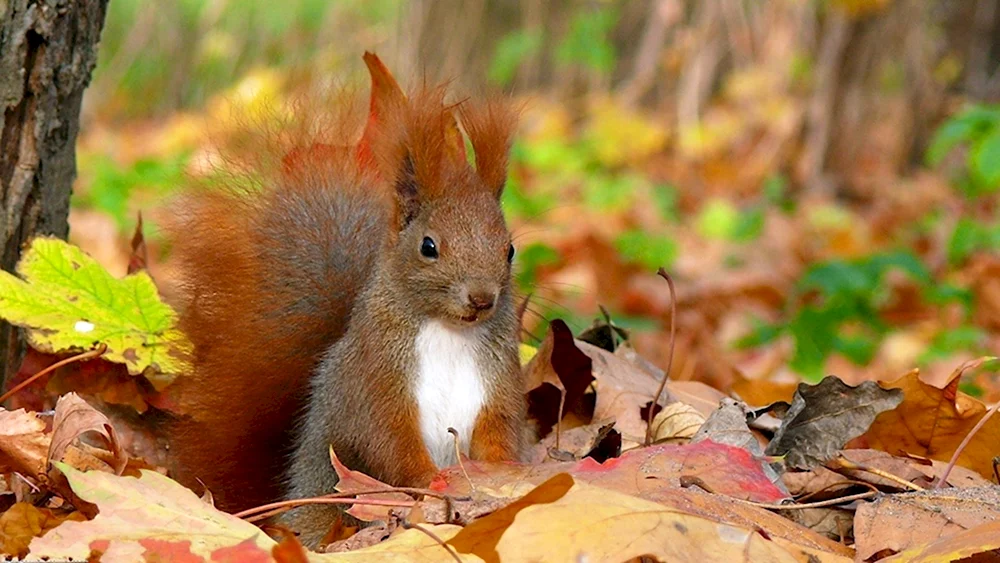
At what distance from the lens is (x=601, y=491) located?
1372 millimetres

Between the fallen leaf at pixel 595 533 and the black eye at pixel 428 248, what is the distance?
0.58 metres

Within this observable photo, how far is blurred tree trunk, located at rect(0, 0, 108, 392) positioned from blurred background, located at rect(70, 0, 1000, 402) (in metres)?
2.74

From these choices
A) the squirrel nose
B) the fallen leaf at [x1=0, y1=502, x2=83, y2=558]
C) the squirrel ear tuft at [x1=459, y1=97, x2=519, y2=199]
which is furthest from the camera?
the squirrel ear tuft at [x1=459, y1=97, x2=519, y2=199]

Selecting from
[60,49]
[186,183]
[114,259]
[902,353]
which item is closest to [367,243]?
[186,183]

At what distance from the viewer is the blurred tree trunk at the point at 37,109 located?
2.08 m

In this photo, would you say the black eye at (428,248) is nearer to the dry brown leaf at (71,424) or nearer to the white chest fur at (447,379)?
the white chest fur at (447,379)

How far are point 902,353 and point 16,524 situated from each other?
358cm

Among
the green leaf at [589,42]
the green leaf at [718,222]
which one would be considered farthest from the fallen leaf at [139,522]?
the green leaf at [589,42]

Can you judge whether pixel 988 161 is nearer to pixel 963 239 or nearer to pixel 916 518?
pixel 963 239

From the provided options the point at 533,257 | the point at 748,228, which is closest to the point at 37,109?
the point at 533,257

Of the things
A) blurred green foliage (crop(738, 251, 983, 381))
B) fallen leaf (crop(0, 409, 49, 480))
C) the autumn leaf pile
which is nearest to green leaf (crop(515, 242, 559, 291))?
blurred green foliage (crop(738, 251, 983, 381))

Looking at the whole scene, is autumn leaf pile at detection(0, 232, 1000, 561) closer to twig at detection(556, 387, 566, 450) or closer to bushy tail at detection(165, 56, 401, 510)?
twig at detection(556, 387, 566, 450)

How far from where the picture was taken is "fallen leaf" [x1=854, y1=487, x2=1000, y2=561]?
156cm

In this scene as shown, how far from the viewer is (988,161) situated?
3963 mm
